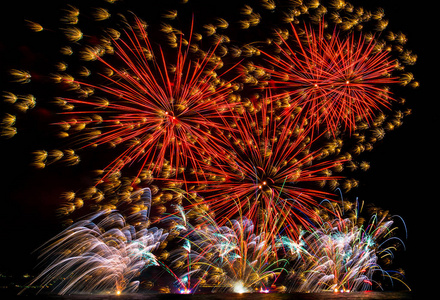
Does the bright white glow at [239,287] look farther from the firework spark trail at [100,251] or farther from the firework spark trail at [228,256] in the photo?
the firework spark trail at [100,251]

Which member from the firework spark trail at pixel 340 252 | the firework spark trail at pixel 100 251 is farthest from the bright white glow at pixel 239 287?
the firework spark trail at pixel 100 251

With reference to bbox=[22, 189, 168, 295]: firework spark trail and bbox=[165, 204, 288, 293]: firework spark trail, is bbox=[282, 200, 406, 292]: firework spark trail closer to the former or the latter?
bbox=[165, 204, 288, 293]: firework spark trail

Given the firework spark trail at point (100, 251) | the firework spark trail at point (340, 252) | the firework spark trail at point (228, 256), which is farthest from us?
the firework spark trail at point (340, 252)

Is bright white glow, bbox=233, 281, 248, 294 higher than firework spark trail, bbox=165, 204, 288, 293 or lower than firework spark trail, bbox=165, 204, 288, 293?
lower

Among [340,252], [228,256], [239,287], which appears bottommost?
[239,287]

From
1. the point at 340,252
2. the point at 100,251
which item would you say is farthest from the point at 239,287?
the point at 100,251

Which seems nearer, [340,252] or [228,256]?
[228,256]

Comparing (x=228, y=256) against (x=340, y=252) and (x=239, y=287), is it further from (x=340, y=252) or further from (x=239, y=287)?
(x=340, y=252)

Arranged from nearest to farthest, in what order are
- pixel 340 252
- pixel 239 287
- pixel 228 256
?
pixel 228 256 < pixel 239 287 < pixel 340 252

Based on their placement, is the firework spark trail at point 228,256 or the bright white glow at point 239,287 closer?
the firework spark trail at point 228,256

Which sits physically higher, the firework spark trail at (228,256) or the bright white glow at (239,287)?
the firework spark trail at (228,256)

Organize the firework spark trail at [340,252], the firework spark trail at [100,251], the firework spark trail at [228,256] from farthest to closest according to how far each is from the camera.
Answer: the firework spark trail at [340,252] < the firework spark trail at [228,256] < the firework spark trail at [100,251]

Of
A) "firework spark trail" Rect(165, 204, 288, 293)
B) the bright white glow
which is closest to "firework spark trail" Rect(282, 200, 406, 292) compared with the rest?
"firework spark trail" Rect(165, 204, 288, 293)
